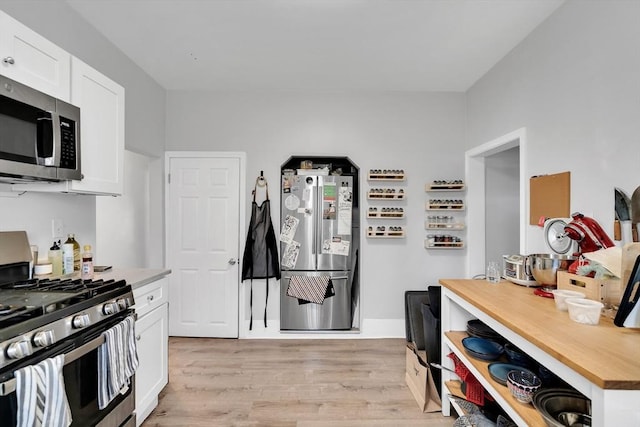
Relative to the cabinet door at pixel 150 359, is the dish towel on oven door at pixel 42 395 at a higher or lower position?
higher

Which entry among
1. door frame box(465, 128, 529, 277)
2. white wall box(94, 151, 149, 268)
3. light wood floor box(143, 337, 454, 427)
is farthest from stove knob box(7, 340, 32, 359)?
door frame box(465, 128, 529, 277)

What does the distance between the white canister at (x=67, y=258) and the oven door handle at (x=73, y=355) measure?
78cm

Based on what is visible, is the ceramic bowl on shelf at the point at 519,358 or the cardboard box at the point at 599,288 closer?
the cardboard box at the point at 599,288

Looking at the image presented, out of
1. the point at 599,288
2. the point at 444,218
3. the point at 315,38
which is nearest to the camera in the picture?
the point at 599,288

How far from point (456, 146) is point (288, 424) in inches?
120

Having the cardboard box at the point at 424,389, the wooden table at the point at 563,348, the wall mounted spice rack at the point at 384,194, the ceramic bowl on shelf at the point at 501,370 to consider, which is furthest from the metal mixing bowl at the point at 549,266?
the wall mounted spice rack at the point at 384,194

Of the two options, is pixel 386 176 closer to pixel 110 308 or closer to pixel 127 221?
pixel 110 308

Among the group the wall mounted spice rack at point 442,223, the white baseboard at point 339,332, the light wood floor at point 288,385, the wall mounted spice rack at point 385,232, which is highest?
the wall mounted spice rack at point 442,223

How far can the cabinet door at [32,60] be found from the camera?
54.2 inches

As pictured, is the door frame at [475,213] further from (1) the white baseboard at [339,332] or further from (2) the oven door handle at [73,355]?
(2) the oven door handle at [73,355]

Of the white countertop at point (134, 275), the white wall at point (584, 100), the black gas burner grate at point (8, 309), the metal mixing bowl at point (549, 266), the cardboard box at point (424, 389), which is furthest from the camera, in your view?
the cardboard box at point (424, 389)

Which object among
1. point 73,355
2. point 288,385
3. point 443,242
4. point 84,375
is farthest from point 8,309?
point 443,242

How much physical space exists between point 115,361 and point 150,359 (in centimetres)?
58

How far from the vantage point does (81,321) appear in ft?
4.44
